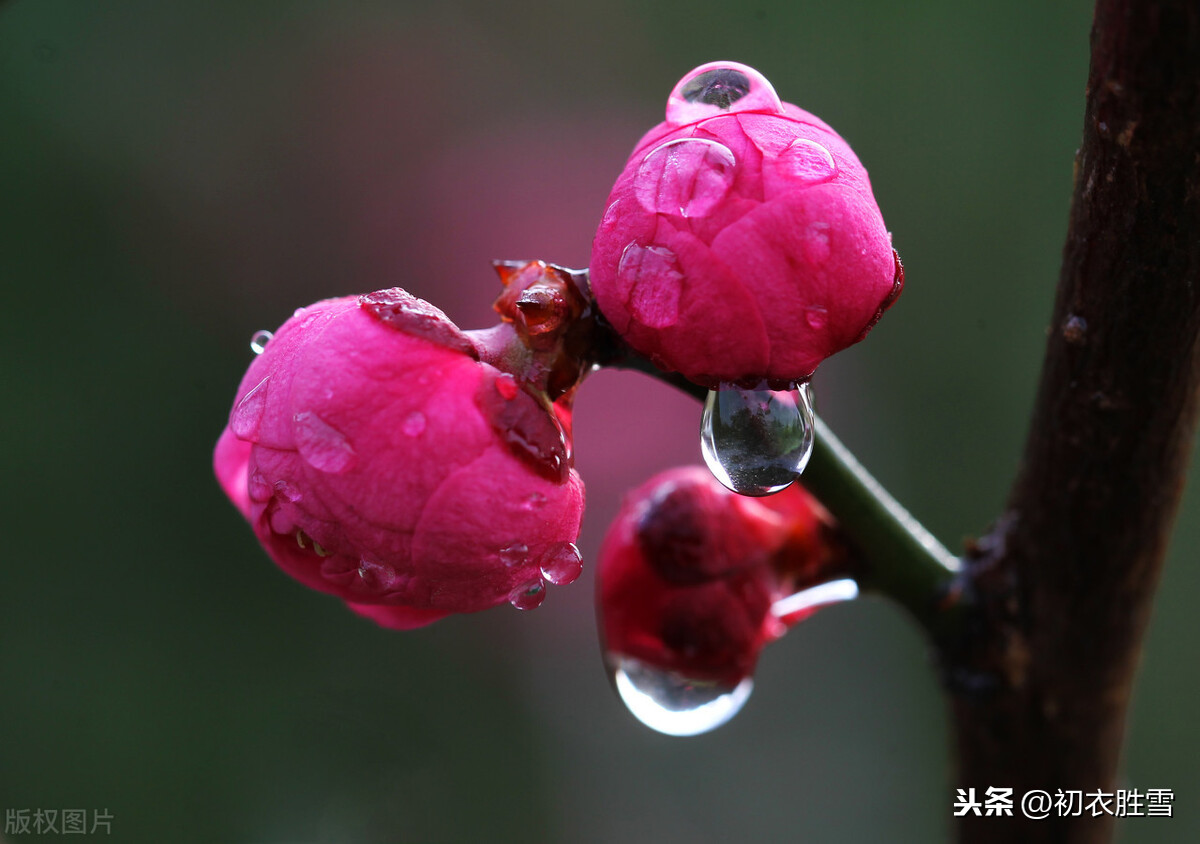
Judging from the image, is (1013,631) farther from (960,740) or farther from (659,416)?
(659,416)

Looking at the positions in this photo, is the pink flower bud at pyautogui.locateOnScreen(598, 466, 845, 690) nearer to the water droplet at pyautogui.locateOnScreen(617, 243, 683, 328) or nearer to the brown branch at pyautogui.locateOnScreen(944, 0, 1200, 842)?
the brown branch at pyautogui.locateOnScreen(944, 0, 1200, 842)

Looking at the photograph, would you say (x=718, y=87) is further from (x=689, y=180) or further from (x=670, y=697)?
(x=670, y=697)

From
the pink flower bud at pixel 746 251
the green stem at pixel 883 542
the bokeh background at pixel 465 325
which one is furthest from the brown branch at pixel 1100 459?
the bokeh background at pixel 465 325

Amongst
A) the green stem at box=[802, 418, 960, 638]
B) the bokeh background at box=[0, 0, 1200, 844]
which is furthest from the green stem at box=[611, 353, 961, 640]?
the bokeh background at box=[0, 0, 1200, 844]

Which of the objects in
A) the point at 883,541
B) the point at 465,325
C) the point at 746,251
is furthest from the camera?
the point at 465,325

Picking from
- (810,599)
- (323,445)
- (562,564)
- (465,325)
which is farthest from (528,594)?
(465,325)

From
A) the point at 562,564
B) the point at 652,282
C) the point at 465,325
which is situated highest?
the point at 652,282
